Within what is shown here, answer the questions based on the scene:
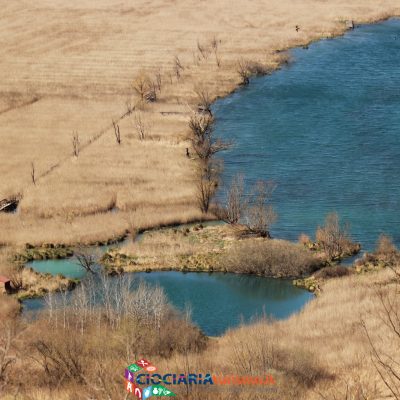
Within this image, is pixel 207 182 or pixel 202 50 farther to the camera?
pixel 202 50

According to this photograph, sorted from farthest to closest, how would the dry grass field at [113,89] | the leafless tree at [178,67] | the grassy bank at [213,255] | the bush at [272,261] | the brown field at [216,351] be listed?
the leafless tree at [178,67] → the dry grass field at [113,89] → the grassy bank at [213,255] → the bush at [272,261] → the brown field at [216,351]

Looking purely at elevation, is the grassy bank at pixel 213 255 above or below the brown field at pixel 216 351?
below

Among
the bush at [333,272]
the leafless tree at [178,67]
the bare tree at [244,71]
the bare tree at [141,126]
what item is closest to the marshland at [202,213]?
the bush at [333,272]

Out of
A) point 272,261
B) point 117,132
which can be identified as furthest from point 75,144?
point 272,261

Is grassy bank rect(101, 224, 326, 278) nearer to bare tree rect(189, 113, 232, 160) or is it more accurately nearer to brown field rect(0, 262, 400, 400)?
brown field rect(0, 262, 400, 400)

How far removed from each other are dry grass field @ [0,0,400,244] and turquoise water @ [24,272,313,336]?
7.29 metres

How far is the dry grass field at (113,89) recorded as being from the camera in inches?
2301

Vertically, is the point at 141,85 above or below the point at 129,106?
above

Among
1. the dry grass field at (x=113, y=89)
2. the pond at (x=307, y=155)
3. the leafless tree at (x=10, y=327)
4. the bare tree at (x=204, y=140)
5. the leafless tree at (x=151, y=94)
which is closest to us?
the leafless tree at (x=10, y=327)

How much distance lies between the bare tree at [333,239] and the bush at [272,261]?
1.43 m

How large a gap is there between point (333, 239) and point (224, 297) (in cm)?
834

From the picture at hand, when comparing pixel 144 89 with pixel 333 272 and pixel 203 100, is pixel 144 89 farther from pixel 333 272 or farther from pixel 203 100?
pixel 333 272

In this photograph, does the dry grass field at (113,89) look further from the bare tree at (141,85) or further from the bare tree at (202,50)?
the bare tree at (141,85)

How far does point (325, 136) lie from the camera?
72250 millimetres
